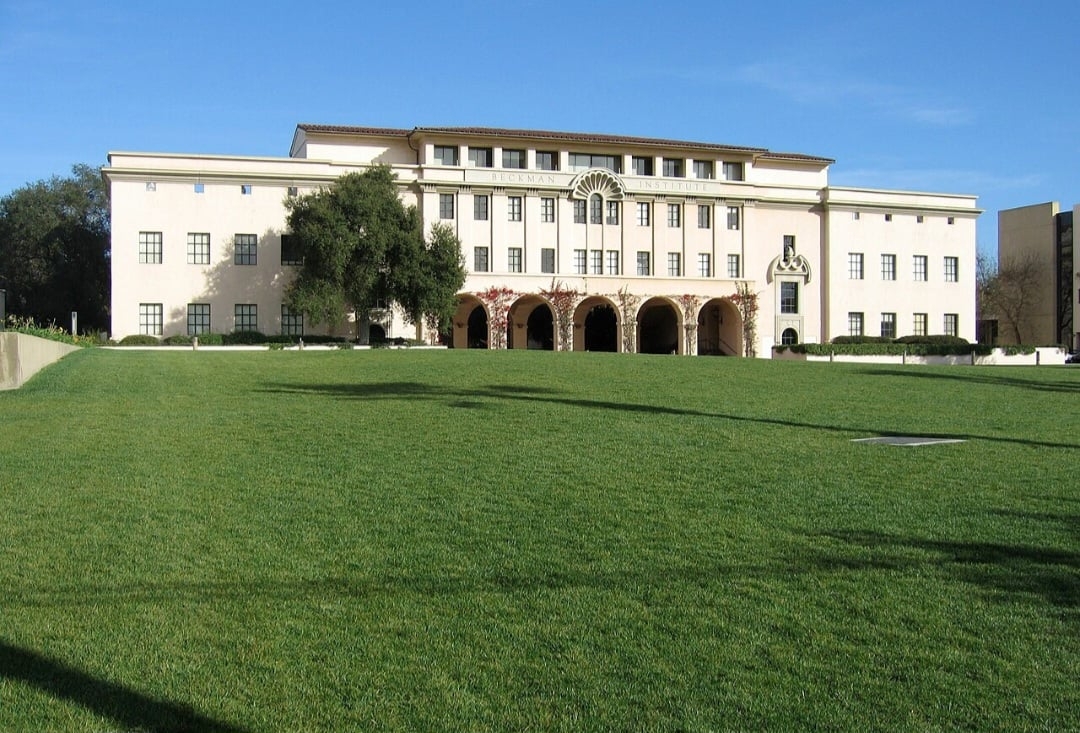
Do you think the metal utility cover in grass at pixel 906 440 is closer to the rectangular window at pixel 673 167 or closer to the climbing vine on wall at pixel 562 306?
the climbing vine on wall at pixel 562 306

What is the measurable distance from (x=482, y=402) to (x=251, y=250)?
39323 mm

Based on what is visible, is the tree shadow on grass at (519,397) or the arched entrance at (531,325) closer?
the tree shadow on grass at (519,397)

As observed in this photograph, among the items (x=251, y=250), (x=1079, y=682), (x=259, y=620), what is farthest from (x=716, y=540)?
(x=251, y=250)

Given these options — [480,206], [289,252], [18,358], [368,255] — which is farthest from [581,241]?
[18,358]

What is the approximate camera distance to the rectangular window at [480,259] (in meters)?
57.0

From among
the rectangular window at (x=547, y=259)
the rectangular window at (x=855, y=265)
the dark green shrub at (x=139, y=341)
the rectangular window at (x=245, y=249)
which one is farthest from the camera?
the rectangular window at (x=855, y=265)

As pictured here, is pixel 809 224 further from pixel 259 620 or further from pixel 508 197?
pixel 259 620

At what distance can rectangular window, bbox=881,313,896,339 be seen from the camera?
64375 mm

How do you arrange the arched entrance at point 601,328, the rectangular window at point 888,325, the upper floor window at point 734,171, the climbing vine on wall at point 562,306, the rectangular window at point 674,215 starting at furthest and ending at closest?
the rectangular window at point 888,325 → the arched entrance at point 601,328 → the upper floor window at point 734,171 → the rectangular window at point 674,215 → the climbing vine on wall at point 562,306

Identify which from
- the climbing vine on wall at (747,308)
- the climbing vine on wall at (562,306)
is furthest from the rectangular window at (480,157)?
the climbing vine on wall at (747,308)

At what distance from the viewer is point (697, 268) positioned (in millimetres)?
61000

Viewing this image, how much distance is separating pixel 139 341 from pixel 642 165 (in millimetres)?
31903

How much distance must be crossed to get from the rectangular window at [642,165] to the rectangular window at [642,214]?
2.28m

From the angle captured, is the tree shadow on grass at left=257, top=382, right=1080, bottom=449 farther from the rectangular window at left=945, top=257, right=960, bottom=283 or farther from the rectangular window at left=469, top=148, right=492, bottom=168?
the rectangular window at left=945, top=257, right=960, bottom=283
